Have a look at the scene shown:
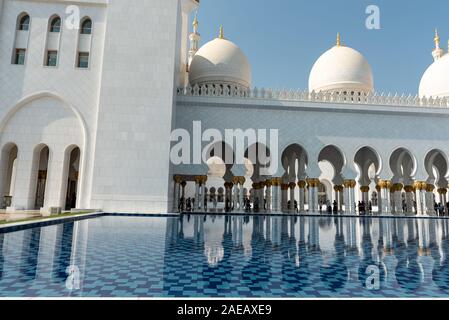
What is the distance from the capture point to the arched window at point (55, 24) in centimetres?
1035

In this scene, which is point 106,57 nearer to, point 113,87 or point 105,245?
point 113,87

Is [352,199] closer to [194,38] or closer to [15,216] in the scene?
[15,216]

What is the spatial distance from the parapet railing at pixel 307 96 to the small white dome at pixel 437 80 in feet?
7.96

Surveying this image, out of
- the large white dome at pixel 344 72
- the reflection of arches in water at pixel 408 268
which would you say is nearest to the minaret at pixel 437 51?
the large white dome at pixel 344 72

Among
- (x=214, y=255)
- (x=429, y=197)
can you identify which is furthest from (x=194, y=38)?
(x=214, y=255)

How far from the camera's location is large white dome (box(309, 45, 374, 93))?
1492 cm

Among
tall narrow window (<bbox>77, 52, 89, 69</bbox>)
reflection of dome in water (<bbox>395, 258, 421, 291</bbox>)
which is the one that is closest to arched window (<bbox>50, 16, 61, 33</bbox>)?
tall narrow window (<bbox>77, 52, 89, 69</bbox>)

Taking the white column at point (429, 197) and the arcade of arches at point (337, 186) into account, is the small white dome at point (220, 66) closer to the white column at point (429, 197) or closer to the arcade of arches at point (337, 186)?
the arcade of arches at point (337, 186)

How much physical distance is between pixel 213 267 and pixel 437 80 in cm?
1639

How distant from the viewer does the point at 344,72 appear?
590 inches

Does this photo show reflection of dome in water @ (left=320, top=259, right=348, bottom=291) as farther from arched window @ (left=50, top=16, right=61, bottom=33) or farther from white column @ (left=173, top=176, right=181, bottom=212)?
arched window @ (left=50, top=16, right=61, bottom=33)

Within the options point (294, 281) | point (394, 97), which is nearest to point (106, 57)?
point (294, 281)
